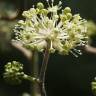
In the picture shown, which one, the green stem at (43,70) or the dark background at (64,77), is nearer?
the green stem at (43,70)

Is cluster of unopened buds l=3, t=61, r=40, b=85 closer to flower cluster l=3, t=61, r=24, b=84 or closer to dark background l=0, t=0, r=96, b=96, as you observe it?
flower cluster l=3, t=61, r=24, b=84

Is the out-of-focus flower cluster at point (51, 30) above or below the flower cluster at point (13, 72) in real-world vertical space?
above

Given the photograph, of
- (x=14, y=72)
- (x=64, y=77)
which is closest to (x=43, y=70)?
(x=14, y=72)

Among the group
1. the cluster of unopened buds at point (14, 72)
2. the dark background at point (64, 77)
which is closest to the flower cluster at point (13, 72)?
the cluster of unopened buds at point (14, 72)

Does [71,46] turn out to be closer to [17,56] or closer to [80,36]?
[80,36]

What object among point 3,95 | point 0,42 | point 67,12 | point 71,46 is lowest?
point 3,95

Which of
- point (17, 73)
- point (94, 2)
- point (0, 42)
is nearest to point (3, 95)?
point (94, 2)

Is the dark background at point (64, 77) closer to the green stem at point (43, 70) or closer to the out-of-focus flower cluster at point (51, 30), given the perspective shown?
the out-of-focus flower cluster at point (51, 30)

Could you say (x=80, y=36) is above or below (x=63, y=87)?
above

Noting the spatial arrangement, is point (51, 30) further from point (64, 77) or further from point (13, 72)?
point (64, 77)
